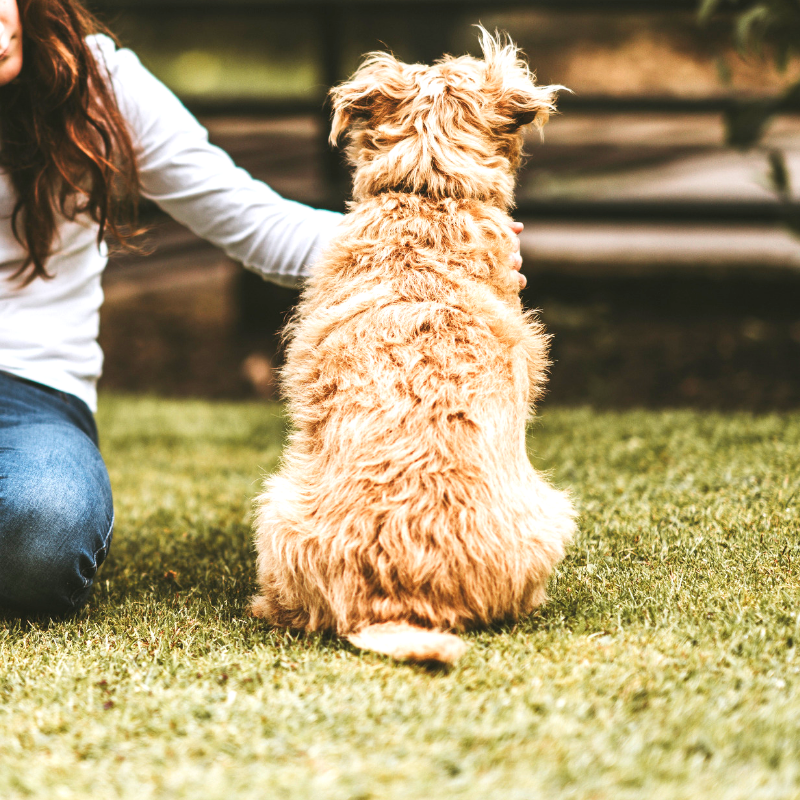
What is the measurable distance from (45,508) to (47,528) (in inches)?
2.1

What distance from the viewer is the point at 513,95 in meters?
2.38

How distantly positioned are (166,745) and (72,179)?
175 centimetres

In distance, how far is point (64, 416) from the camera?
9.28 feet

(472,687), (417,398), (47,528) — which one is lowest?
(472,687)

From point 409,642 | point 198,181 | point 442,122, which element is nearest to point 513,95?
point 442,122

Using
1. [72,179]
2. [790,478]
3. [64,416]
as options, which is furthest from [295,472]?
[790,478]

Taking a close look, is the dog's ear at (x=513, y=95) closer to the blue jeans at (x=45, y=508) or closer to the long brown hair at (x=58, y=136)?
the long brown hair at (x=58, y=136)

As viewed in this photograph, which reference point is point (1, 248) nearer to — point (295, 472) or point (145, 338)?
point (295, 472)

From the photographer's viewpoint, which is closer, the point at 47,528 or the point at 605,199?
the point at 47,528

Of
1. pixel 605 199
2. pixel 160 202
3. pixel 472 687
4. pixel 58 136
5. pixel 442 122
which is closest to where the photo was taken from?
pixel 472 687

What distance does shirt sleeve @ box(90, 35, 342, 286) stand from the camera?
2.79 metres

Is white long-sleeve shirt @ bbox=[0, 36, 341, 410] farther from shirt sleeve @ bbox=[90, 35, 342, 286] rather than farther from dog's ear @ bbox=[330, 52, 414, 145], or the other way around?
dog's ear @ bbox=[330, 52, 414, 145]

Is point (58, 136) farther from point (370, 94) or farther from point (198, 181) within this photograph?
point (370, 94)

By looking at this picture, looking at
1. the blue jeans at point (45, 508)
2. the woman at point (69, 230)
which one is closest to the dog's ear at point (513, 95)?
the woman at point (69, 230)
